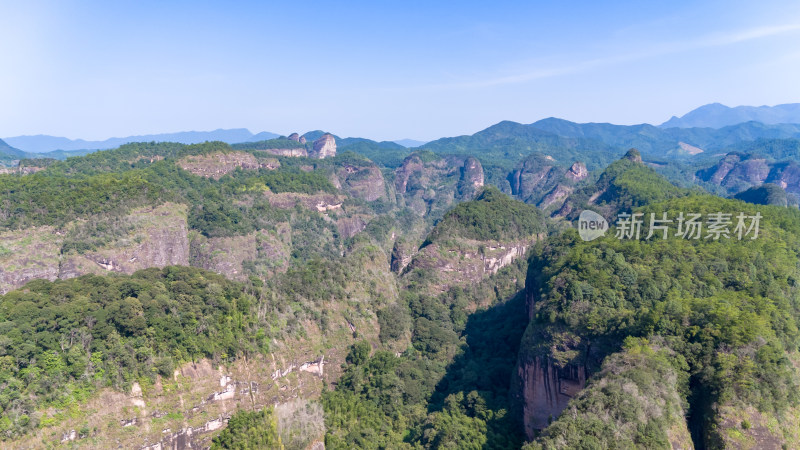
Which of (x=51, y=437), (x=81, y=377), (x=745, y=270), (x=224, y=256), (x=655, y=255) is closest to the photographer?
(x=51, y=437)

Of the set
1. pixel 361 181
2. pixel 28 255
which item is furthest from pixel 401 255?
pixel 361 181

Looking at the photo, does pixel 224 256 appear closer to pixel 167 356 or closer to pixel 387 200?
pixel 167 356

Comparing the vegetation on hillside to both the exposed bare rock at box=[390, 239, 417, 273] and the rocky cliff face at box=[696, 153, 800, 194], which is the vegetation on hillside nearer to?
the exposed bare rock at box=[390, 239, 417, 273]

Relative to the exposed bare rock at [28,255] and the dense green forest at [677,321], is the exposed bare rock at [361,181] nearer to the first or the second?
the exposed bare rock at [28,255]

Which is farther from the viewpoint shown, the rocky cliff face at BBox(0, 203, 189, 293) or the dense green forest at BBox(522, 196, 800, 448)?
the rocky cliff face at BBox(0, 203, 189, 293)

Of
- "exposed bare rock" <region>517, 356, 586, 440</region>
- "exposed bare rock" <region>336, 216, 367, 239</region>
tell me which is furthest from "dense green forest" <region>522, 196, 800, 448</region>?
"exposed bare rock" <region>336, 216, 367, 239</region>

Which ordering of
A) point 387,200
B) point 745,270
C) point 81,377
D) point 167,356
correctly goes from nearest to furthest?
point 81,377 → point 167,356 → point 745,270 → point 387,200

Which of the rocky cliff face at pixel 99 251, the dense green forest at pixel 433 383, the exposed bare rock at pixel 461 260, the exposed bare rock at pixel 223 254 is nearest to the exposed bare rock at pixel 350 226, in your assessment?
the exposed bare rock at pixel 223 254

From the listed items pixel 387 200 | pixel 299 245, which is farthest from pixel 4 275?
pixel 387 200

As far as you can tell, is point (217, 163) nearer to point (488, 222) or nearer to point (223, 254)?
point (223, 254)
